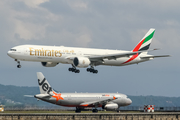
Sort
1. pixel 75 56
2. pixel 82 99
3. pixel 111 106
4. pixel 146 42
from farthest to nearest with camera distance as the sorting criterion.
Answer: pixel 146 42
pixel 82 99
pixel 111 106
pixel 75 56

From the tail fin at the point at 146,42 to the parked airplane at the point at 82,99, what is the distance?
1462 centimetres

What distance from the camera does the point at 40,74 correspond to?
9356cm

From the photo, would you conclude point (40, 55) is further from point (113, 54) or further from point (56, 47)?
point (113, 54)

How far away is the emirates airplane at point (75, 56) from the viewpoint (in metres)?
73.9

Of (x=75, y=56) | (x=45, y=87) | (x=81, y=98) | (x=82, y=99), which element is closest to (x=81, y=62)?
(x=75, y=56)

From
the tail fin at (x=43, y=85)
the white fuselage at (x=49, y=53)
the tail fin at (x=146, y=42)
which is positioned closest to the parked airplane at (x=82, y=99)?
the tail fin at (x=43, y=85)

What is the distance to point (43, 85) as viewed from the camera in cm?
8981

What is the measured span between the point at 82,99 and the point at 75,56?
12.0 m

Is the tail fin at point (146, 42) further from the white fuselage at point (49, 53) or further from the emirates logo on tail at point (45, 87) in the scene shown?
the emirates logo on tail at point (45, 87)

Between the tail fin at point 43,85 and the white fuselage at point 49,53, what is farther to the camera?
the tail fin at point 43,85

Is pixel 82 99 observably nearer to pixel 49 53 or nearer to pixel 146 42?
pixel 49 53

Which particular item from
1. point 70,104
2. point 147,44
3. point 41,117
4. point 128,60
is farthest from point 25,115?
point 147,44

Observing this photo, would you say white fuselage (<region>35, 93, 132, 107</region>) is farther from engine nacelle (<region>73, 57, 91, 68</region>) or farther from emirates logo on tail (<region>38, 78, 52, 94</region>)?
engine nacelle (<region>73, 57, 91, 68</region>)

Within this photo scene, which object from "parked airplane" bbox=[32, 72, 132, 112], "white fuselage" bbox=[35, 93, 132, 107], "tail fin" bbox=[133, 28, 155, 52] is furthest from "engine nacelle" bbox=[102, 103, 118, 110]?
"tail fin" bbox=[133, 28, 155, 52]
